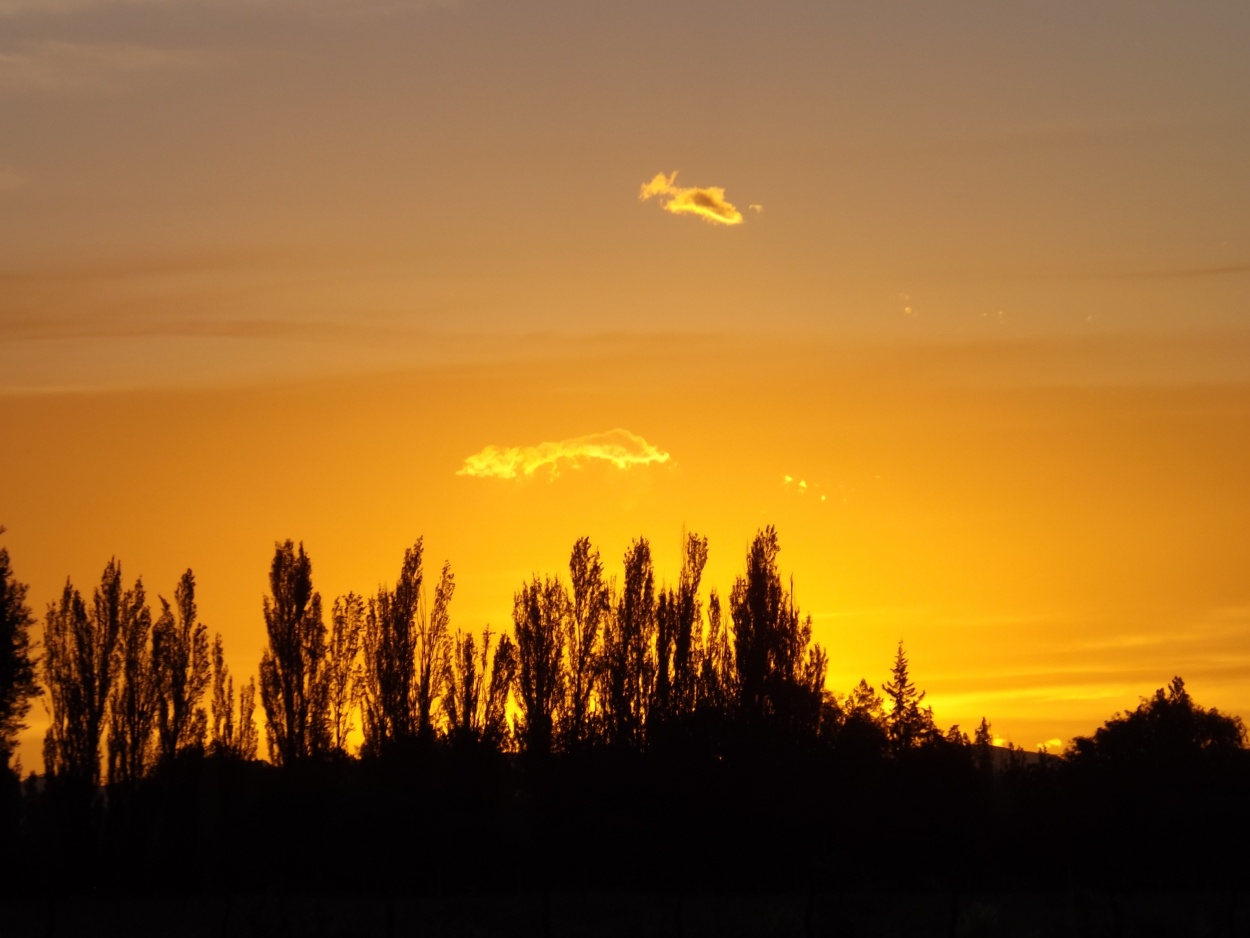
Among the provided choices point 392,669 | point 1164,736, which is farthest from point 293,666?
point 1164,736

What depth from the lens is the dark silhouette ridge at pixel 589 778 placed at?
4600 centimetres

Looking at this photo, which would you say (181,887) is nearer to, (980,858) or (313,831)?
(313,831)

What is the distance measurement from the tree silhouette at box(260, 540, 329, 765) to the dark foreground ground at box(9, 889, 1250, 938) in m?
11.5

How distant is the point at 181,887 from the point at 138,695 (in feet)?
35.1

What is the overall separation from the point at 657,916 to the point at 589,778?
482 inches

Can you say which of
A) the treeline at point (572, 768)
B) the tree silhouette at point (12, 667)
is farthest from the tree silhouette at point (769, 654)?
the tree silhouette at point (12, 667)

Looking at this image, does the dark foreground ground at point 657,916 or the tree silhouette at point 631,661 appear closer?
the dark foreground ground at point 657,916

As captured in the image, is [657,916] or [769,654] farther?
[769,654]

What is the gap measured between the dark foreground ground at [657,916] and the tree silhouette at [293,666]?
1148 centimetres

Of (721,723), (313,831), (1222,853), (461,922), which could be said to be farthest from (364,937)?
(1222,853)

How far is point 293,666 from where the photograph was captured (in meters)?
57.2

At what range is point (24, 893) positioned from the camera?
45.5m

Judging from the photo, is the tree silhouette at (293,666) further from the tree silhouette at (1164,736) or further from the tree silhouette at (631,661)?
the tree silhouette at (1164,736)

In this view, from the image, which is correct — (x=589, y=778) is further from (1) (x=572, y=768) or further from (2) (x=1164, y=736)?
(2) (x=1164, y=736)
